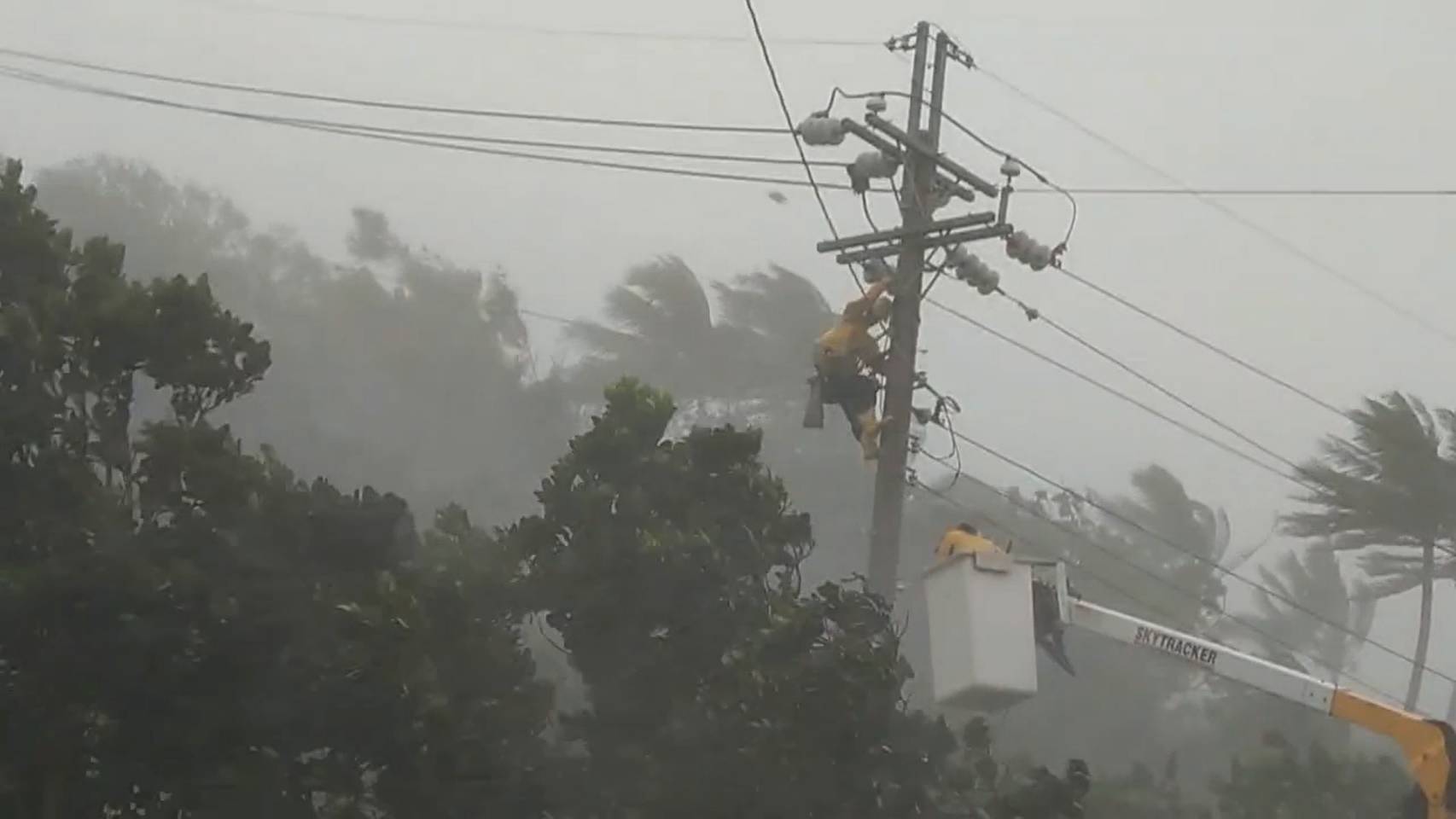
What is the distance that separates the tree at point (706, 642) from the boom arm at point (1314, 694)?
150 cm

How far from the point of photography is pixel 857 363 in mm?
12617

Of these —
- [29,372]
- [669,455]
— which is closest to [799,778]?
[669,455]

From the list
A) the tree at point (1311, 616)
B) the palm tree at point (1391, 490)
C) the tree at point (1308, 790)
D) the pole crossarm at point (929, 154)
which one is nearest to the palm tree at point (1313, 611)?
the tree at point (1311, 616)

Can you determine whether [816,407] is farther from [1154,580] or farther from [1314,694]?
[1154,580]

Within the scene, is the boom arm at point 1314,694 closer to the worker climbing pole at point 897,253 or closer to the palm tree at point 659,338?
the worker climbing pole at point 897,253

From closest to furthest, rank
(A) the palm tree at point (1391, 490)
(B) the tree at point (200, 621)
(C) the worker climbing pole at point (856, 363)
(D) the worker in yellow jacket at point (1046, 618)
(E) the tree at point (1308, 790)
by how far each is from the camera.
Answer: (B) the tree at point (200, 621)
(D) the worker in yellow jacket at point (1046, 618)
(C) the worker climbing pole at point (856, 363)
(E) the tree at point (1308, 790)
(A) the palm tree at point (1391, 490)

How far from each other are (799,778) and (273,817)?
291 cm

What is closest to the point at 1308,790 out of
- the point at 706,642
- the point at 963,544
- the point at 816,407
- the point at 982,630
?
the point at 816,407

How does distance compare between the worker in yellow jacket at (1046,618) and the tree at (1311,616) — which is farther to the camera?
the tree at (1311,616)

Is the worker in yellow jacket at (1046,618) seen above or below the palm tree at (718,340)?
below

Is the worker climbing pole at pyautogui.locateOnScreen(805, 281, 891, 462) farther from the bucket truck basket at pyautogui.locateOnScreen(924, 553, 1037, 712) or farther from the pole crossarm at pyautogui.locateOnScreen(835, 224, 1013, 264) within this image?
the bucket truck basket at pyautogui.locateOnScreen(924, 553, 1037, 712)

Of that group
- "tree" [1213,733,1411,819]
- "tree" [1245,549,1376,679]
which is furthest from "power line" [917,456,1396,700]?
"tree" [1213,733,1411,819]

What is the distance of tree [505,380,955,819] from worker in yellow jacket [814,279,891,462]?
1.20 meters

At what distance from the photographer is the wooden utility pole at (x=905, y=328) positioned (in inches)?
Answer: 471
